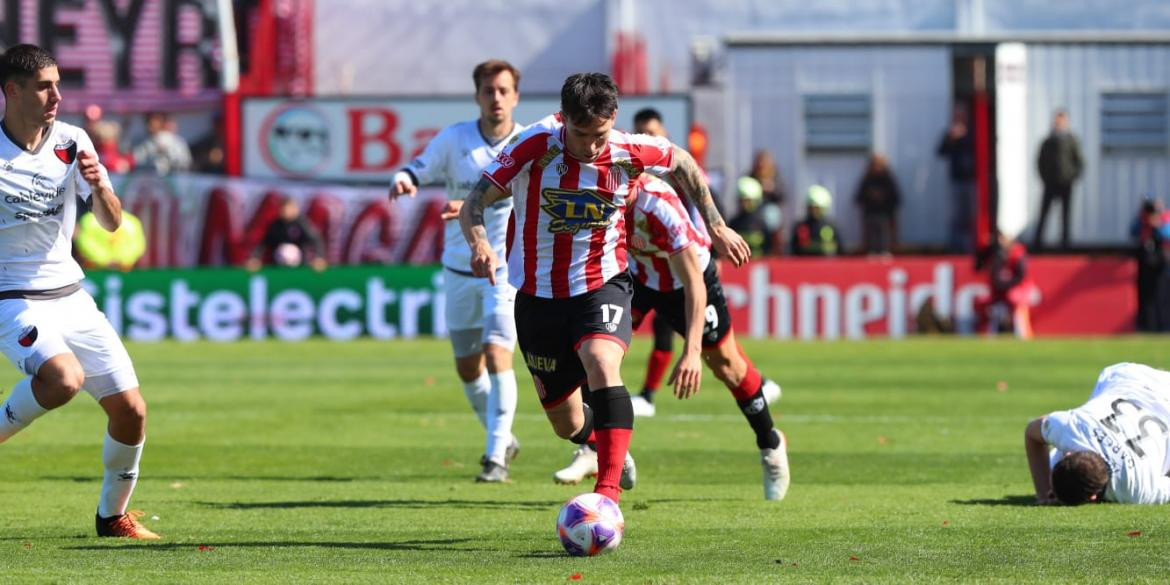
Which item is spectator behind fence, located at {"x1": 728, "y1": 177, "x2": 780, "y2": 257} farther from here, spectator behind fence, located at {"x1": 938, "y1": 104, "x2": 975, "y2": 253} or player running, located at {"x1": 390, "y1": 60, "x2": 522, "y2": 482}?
player running, located at {"x1": 390, "y1": 60, "x2": 522, "y2": 482}

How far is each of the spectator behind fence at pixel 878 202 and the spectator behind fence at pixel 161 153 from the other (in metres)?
10.9

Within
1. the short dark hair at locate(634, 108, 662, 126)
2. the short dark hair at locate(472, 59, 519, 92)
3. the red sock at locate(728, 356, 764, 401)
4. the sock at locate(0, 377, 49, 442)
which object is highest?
the short dark hair at locate(472, 59, 519, 92)

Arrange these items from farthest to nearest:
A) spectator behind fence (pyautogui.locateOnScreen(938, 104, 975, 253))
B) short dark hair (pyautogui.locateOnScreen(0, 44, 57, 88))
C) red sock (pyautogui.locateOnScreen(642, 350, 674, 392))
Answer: spectator behind fence (pyautogui.locateOnScreen(938, 104, 975, 253)) → red sock (pyautogui.locateOnScreen(642, 350, 674, 392)) → short dark hair (pyautogui.locateOnScreen(0, 44, 57, 88))

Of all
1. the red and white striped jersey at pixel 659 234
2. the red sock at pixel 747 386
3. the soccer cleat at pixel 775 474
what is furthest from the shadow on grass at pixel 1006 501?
the red and white striped jersey at pixel 659 234

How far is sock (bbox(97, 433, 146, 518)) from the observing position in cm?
845

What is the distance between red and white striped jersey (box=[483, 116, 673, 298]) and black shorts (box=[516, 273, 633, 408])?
0.05m

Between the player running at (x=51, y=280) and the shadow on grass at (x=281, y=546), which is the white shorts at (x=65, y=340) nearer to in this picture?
the player running at (x=51, y=280)

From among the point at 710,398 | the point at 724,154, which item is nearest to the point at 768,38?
the point at 724,154

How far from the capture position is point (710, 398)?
17.2 metres

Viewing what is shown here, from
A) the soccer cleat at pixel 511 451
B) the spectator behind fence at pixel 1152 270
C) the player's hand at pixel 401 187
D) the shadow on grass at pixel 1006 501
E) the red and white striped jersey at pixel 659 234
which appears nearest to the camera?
the red and white striped jersey at pixel 659 234

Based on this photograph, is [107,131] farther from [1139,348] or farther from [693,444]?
[693,444]

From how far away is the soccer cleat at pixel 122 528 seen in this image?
8.47 m

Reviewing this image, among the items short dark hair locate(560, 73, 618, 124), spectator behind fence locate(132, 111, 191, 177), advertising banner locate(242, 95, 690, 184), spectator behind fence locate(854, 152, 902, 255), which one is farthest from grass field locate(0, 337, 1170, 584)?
advertising banner locate(242, 95, 690, 184)

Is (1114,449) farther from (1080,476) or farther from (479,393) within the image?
(479,393)
